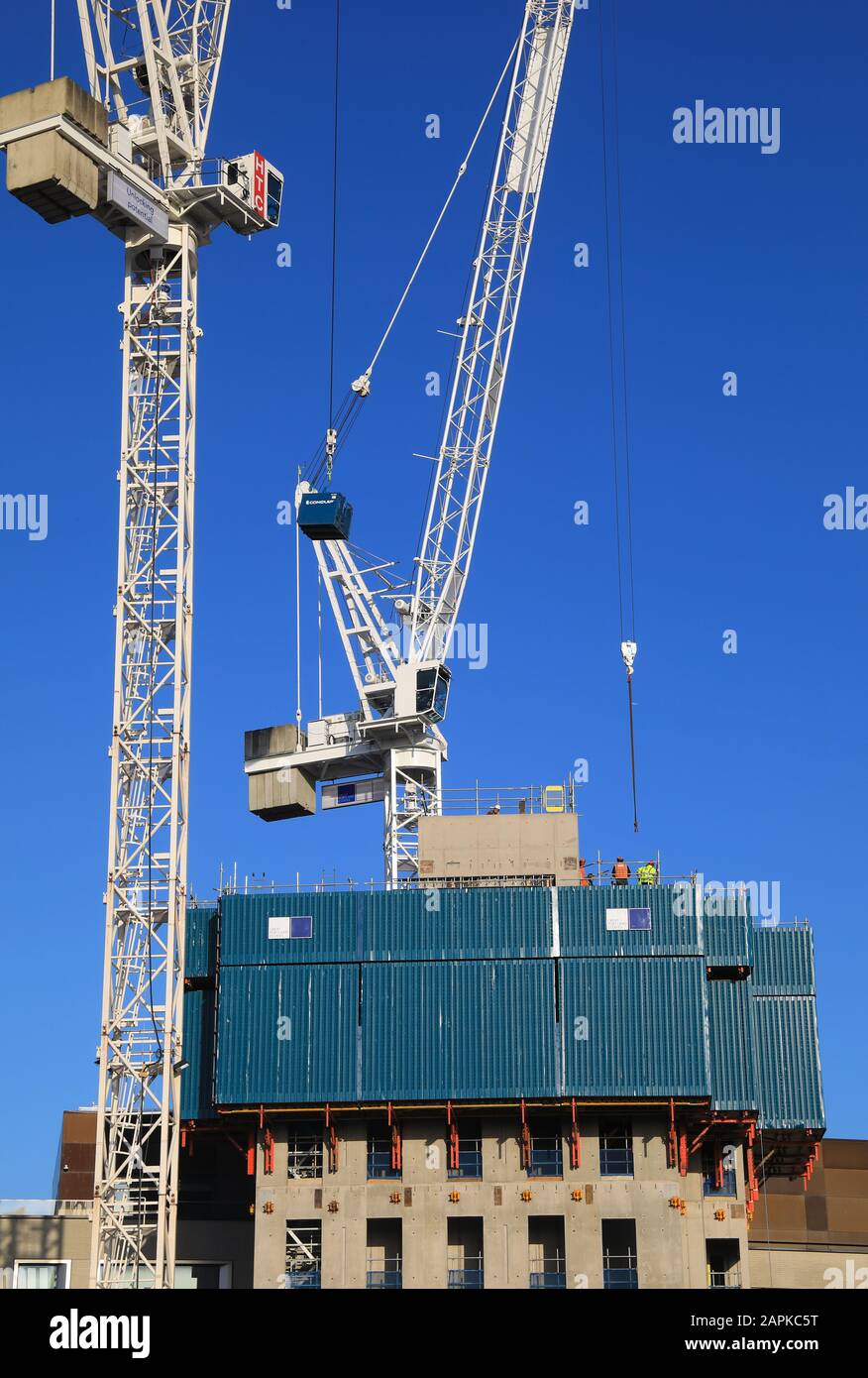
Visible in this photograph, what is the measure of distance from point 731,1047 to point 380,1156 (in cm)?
2285

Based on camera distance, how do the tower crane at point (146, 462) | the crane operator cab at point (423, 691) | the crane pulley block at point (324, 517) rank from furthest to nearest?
the crane operator cab at point (423, 691) < the crane pulley block at point (324, 517) < the tower crane at point (146, 462)

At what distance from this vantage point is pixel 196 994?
403 feet

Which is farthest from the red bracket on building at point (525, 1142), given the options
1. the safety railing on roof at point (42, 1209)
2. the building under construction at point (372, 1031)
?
the safety railing on roof at point (42, 1209)

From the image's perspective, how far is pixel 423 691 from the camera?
496 feet

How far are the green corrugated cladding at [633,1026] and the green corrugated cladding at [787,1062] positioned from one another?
5.91 m

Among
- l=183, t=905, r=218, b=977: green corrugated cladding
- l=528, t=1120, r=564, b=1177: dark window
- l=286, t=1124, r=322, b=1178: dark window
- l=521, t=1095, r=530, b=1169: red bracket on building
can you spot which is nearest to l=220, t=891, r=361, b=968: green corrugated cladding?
l=183, t=905, r=218, b=977: green corrugated cladding

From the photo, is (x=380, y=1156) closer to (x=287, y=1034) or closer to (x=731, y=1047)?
(x=287, y=1034)

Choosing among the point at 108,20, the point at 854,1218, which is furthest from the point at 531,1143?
the point at 108,20

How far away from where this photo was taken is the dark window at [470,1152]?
116250mm

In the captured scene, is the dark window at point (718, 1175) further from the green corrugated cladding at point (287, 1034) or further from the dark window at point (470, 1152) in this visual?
the green corrugated cladding at point (287, 1034)

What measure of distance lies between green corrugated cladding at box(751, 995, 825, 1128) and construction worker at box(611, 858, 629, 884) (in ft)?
37.6

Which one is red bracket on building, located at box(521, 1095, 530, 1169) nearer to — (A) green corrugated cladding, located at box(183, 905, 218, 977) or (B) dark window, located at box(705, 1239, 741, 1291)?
(B) dark window, located at box(705, 1239, 741, 1291)

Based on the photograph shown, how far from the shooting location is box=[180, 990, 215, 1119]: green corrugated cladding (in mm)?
119250

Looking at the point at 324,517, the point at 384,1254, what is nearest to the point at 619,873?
the point at 384,1254
